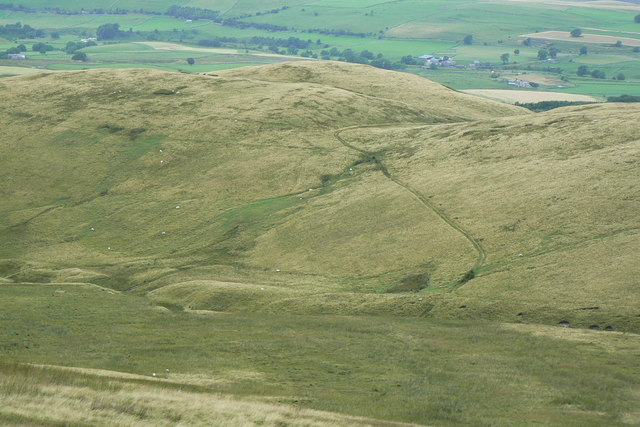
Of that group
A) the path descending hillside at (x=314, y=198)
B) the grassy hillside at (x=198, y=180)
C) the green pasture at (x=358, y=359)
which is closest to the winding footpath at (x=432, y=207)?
the path descending hillside at (x=314, y=198)

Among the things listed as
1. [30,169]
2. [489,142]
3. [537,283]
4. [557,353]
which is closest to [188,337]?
[557,353]

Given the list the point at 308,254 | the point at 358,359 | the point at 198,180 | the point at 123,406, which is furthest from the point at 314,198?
the point at 123,406

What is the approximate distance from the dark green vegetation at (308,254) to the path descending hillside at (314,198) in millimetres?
354

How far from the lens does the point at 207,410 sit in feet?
118

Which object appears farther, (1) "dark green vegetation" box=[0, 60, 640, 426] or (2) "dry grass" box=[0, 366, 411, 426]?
(1) "dark green vegetation" box=[0, 60, 640, 426]

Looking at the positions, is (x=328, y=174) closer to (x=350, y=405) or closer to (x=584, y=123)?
(x=584, y=123)

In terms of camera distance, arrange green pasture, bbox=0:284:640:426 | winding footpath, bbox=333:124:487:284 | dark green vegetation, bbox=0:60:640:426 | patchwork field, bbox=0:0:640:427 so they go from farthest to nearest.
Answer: winding footpath, bbox=333:124:487:284 < dark green vegetation, bbox=0:60:640:426 < patchwork field, bbox=0:0:640:427 < green pasture, bbox=0:284:640:426

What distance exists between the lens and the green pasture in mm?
42562

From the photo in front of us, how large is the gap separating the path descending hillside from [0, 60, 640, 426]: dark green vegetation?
0.35 m

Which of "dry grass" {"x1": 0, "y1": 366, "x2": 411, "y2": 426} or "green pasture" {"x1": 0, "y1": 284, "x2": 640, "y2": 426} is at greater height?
"dry grass" {"x1": 0, "y1": 366, "x2": 411, "y2": 426}

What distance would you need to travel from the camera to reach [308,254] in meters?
87.4

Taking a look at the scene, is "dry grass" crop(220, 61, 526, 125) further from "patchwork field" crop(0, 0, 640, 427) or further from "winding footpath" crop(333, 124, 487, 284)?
"winding footpath" crop(333, 124, 487, 284)

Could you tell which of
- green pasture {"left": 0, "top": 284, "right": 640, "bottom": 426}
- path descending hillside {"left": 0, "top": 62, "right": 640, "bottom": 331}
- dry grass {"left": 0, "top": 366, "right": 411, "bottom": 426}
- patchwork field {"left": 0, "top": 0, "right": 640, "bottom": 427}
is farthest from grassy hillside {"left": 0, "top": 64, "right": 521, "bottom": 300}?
dry grass {"left": 0, "top": 366, "right": 411, "bottom": 426}

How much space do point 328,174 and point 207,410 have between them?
77.3 metres
